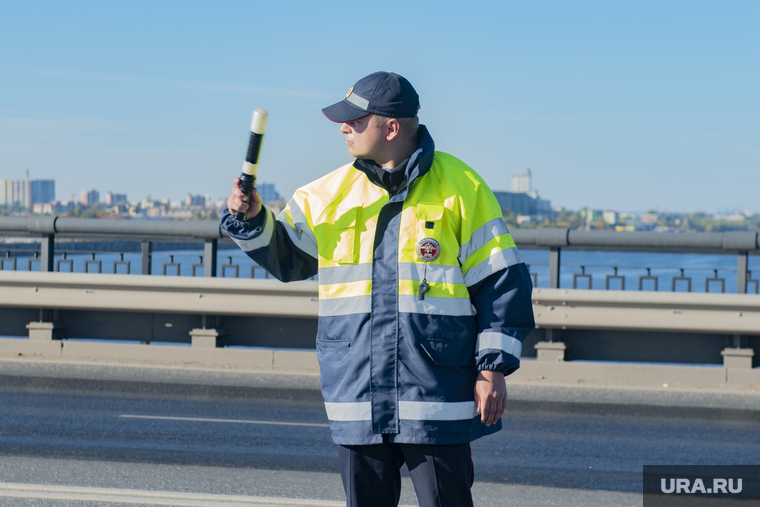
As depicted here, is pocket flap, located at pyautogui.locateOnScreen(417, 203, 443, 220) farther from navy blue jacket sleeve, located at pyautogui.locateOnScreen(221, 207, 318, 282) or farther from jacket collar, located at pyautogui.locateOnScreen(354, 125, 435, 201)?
navy blue jacket sleeve, located at pyautogui.locateOnScreen(221, 207, 318, 282)

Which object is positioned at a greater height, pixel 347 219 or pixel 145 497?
pixel 347 219

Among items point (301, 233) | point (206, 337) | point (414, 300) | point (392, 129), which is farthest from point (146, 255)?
point (414, 300)

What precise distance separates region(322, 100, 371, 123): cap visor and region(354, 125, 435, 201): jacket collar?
141 mm

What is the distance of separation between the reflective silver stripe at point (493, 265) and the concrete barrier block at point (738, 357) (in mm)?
5482

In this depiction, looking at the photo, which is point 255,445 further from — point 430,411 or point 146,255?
point 146,255

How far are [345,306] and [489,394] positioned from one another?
1.68 feet

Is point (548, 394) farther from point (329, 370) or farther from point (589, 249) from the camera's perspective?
point (329, 370)

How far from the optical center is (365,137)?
2.54 m

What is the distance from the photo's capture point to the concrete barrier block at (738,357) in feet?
23.5

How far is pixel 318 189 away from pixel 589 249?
19.1 ft

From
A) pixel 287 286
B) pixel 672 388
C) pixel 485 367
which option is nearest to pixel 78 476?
pixel 485 367

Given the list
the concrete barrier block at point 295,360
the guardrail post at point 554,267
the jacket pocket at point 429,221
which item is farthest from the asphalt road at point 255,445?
the jacket pocket at point 429,221

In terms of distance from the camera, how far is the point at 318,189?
266 cm

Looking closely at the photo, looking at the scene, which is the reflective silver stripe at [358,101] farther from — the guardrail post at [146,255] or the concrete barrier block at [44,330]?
the concrete barrier block at [44,330]
